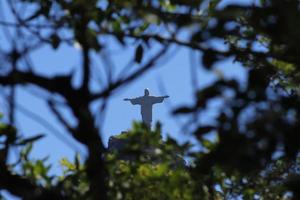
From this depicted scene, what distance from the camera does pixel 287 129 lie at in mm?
3541

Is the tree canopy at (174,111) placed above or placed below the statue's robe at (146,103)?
below

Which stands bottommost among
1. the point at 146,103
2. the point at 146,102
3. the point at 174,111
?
the point at 174,111

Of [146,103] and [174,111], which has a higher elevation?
[146,103]

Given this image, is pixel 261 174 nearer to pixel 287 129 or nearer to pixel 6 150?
pixel 6 150

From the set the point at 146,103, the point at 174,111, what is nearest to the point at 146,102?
the point at 146,103

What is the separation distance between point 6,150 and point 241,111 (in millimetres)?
2320

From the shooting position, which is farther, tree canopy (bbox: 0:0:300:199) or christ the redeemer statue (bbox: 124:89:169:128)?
christ the redeemer statue (bbox: 124:89:169:128)

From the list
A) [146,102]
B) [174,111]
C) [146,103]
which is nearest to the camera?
[174,111]

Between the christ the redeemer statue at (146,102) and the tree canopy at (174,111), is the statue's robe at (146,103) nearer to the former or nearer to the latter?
the christ the redeemer statue at (146,102)

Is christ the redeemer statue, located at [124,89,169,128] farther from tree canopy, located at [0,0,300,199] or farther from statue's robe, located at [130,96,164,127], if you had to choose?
tree canopy, located at [0,0,300,199]

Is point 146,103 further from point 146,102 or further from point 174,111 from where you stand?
point 174,111

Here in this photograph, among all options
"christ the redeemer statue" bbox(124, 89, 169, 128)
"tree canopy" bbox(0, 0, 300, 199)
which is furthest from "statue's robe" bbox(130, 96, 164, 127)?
"tree canopy" bbox(0, 0, 300, 199)

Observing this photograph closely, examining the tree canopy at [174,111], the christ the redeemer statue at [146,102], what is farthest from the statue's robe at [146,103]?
the tree canopy at [174,111]

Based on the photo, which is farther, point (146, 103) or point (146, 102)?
point (146, 102)
